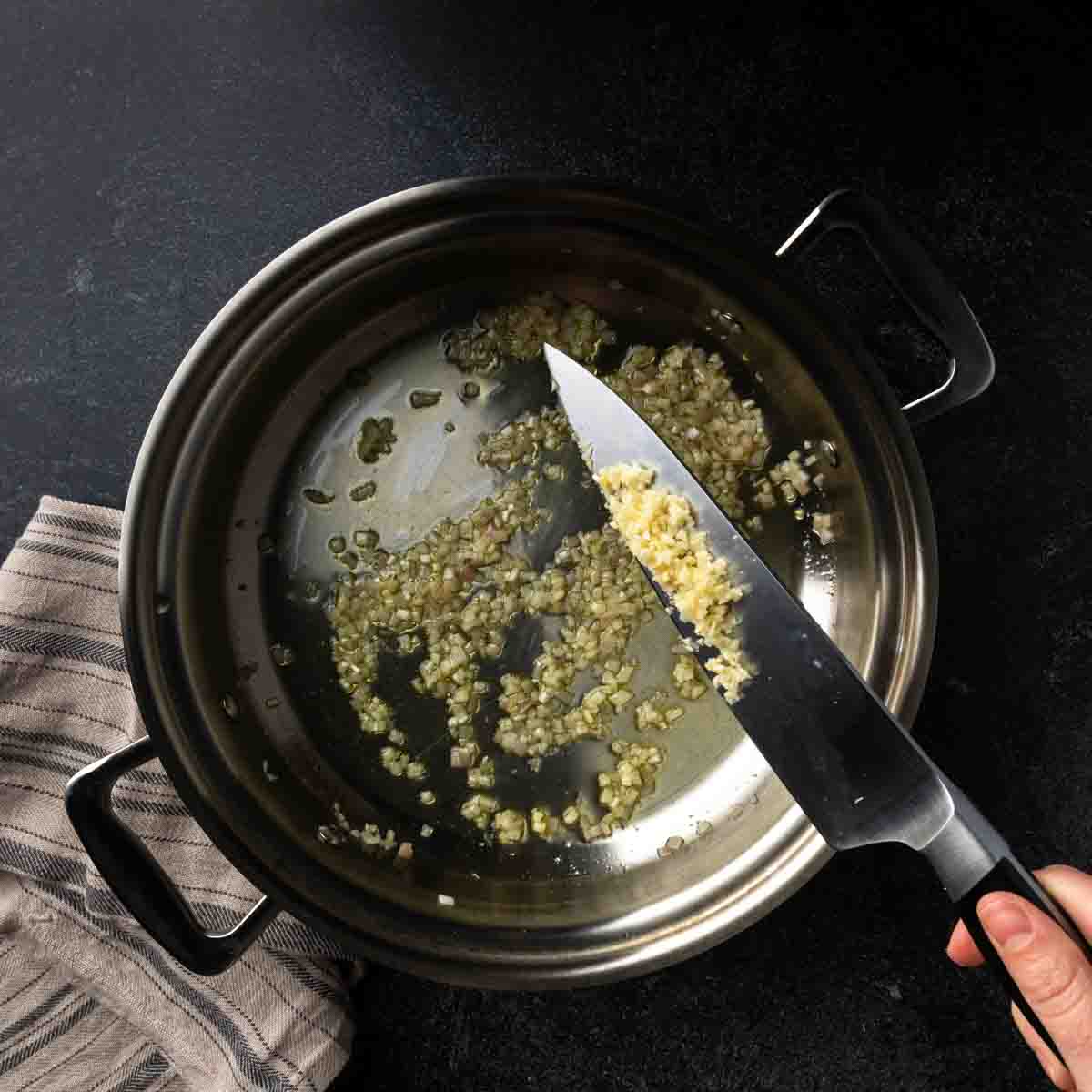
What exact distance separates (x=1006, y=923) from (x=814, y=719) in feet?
0.87

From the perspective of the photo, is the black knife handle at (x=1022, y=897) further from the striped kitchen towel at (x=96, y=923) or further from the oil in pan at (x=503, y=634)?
the striped kitchen towel at (x=96, y=923)

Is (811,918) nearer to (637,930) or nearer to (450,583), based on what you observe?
(637,930)

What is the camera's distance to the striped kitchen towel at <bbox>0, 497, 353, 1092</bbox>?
45.6 inches

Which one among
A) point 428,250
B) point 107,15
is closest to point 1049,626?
point 428,250

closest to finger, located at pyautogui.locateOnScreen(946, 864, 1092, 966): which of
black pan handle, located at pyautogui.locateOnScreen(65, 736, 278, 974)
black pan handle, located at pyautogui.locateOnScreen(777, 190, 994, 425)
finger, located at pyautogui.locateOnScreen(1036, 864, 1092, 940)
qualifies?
finger, located at pyautogui.locateOnScreen(1036, 864, 1092, 940)

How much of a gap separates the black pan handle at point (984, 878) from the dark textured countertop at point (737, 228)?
315mm

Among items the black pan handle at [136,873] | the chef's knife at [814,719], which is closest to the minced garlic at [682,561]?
the chef's knife at [814,719]

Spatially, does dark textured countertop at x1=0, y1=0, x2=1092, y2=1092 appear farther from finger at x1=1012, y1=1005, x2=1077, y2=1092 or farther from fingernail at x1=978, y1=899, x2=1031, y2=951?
fingernail at x1=978, y1=899, x2=1031, y2=951

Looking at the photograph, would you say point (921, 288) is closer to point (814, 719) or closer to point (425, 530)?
point (814, 719)

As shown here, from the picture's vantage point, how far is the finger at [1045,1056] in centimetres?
98

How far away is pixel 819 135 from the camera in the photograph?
1.22 metres

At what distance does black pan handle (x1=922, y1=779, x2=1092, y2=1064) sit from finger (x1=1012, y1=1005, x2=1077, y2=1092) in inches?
5.1

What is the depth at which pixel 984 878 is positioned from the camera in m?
0.87

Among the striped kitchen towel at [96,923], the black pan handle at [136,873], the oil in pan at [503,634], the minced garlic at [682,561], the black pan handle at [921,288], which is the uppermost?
the black pan handle at [921,288]
